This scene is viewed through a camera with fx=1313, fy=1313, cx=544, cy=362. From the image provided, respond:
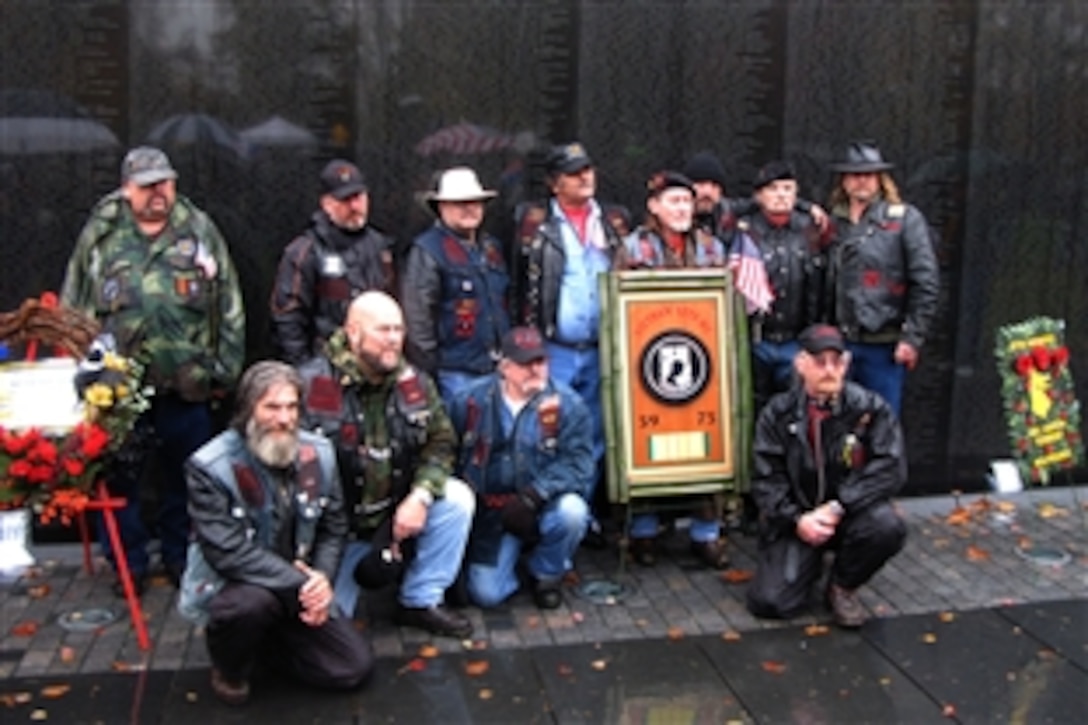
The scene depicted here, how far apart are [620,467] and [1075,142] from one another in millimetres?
3599

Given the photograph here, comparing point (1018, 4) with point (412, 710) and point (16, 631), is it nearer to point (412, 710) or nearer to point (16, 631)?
point (412, 710)

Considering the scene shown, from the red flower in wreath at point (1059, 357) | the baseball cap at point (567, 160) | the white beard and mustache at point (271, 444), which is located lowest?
the red flower in wreath at point (1059, 357)

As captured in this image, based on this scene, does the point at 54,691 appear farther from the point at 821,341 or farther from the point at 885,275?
the point at 885,275

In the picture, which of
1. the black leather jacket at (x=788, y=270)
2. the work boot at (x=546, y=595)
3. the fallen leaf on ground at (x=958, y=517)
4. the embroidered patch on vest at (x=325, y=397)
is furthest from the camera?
the fallen leaf on ground at (x=958, y=517)

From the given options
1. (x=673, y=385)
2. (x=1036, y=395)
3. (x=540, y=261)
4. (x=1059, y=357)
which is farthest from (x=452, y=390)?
(x=1059, y=357)

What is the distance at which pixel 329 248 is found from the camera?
243 inches

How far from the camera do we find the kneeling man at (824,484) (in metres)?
5.71

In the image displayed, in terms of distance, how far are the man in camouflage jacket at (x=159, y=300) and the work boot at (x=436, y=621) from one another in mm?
1345

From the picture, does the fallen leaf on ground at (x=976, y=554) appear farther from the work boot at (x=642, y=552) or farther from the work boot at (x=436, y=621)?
the work boot at (x=436, y=621)

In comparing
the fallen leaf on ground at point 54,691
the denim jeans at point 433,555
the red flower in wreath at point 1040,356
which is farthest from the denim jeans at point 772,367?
the fallen leaf on ground at point 54,691

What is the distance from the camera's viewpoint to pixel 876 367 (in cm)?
690

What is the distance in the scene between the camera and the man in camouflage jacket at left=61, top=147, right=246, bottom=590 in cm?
Answer: 581

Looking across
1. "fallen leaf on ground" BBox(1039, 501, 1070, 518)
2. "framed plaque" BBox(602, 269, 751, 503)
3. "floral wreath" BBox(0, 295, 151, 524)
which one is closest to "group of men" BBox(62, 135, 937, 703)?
"framed plaque" BBox(602, 269, 751, 503)

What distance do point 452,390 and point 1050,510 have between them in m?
3.61
